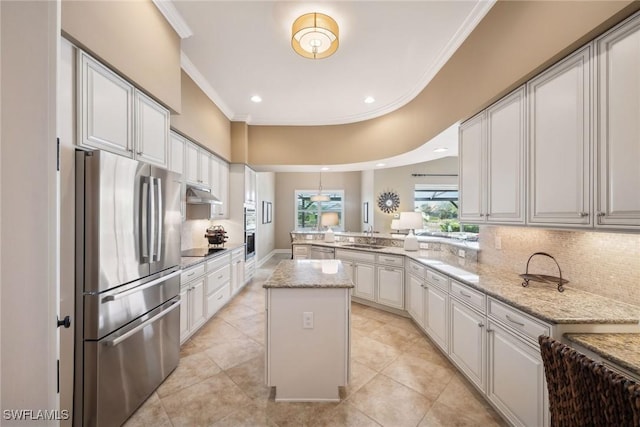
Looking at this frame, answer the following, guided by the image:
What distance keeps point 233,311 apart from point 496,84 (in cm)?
407

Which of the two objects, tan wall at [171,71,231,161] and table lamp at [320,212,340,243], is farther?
table lamp at [320,212,340,243]

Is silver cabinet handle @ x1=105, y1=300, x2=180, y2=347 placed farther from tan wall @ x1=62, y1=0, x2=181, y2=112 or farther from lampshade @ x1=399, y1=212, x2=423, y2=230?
lampshade @ x1=399, y1=212, x2=423, y2=230

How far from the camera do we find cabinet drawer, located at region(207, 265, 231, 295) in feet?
10.7

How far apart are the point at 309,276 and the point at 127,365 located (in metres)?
1.40

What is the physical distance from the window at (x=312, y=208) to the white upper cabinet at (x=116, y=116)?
7.31 meters

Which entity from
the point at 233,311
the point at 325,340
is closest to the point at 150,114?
the point at 325,340

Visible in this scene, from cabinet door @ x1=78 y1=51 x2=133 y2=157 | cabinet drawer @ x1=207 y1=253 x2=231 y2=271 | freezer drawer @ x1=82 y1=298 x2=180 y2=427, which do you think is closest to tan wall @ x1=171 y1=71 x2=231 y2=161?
cabinet door @ x1=78 y1=51 x2=133 y2=157

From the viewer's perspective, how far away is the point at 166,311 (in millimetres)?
2121

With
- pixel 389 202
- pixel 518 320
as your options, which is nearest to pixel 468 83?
pixel 518 320

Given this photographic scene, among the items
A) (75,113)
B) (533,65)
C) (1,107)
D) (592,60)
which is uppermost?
(533,65)

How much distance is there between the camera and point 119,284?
1656 mm

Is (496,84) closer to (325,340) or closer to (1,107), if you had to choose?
(325,340)

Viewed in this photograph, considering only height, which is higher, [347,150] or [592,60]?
[347,150]

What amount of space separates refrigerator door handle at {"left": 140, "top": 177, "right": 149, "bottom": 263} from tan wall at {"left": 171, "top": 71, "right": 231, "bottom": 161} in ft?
4.28
